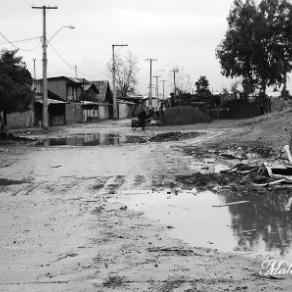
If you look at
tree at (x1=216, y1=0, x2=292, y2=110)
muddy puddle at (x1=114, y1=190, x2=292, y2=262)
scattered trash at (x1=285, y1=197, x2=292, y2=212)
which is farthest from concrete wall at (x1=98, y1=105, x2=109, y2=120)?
scattered trash at (x1=285, y1=197, x2=292, y2=212)

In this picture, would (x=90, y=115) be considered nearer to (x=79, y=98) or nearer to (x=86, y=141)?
(x=79, y=98)

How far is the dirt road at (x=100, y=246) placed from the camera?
5141 mm

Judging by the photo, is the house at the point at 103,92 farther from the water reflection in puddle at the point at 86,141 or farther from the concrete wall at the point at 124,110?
the water reflection in puddle at the point at 86,141

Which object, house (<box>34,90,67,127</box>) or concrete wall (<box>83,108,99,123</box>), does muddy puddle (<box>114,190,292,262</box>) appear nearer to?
house (<box>34,90,67,127</box>)

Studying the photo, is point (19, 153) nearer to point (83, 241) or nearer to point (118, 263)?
point (83, 241)

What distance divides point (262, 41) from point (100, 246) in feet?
148

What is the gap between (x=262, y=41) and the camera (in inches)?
1929

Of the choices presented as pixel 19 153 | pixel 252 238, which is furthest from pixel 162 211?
pixel 19 153

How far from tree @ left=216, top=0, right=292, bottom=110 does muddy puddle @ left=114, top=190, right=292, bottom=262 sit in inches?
1598

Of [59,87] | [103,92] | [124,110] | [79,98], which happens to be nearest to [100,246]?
[59,87]

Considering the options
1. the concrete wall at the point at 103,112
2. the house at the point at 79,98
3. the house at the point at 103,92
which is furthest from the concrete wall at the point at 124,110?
the concrete wall at the point at 103,112

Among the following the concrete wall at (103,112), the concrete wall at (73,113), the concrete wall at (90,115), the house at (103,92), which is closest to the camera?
the concrete wall at (73,113)

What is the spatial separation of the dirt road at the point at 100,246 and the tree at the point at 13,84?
13.8m

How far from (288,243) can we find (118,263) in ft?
7.33
